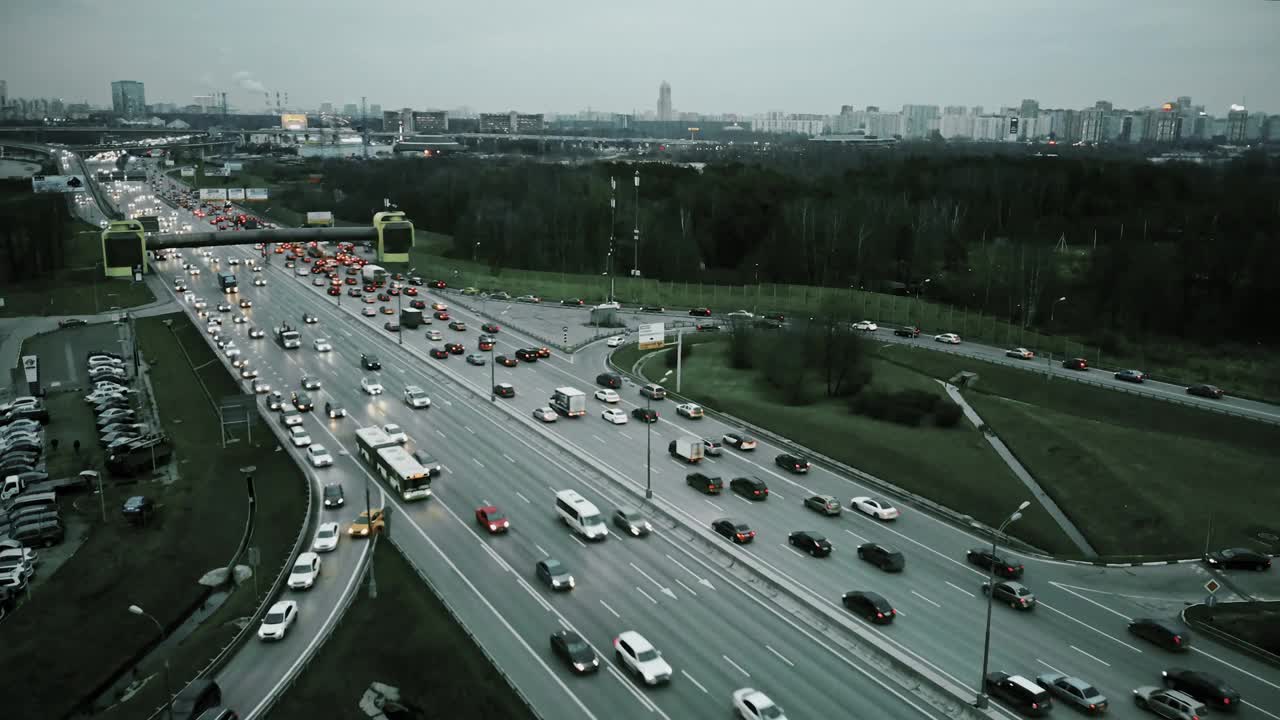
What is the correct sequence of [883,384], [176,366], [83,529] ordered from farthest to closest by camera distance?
[176,366], [883,384], [83,529]

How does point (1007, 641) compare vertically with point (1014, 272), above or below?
below

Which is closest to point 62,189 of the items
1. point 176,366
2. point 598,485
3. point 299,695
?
point 176,366

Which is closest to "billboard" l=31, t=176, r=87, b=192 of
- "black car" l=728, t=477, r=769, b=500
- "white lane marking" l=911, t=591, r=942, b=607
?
"black car" l=728, t=477, r=769, b=500

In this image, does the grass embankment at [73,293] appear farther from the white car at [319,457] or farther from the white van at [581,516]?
the white van at [581,516]

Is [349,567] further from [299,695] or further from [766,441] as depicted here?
[766,441]

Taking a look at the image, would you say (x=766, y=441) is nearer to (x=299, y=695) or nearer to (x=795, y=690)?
(x=795, y=690)

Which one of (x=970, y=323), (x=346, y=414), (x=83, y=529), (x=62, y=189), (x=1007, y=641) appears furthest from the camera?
(x=62, y=189)

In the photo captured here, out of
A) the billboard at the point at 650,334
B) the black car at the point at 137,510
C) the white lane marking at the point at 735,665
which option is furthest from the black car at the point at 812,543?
the billboard at the point at 650,334

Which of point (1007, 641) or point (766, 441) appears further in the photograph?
point (766, 441)

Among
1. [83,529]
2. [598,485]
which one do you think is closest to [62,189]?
[83,529]
